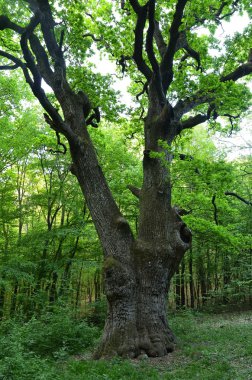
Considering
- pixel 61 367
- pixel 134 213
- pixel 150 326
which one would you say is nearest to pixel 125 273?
pixel 150 326

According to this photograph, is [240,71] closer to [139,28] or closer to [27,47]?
[139,28]

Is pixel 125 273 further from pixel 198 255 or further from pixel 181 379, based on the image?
pixel 198 255

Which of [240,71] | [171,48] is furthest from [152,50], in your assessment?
[240,71]

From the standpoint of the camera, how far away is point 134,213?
16.9 m

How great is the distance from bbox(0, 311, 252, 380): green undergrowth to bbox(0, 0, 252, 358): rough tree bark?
0.57 meters

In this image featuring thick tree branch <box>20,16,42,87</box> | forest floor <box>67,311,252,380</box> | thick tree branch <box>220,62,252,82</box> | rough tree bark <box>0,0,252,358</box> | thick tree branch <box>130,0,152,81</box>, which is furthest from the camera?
thick tree branch <box>220,62,252,82</box>

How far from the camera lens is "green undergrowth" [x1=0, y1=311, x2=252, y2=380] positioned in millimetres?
4875

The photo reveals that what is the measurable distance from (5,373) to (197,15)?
7.86m

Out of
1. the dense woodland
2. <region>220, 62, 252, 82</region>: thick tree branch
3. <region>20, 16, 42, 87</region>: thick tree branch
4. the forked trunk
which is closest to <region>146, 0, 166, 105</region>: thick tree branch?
<region>220, 62, 252, 82</region>: thick tree branch

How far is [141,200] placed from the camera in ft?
25.9

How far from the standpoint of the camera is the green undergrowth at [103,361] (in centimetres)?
488

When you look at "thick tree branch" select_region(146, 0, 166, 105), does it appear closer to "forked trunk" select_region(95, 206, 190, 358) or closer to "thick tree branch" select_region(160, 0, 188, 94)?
"thick tree branch" select_region(160, 0, 188, 94)

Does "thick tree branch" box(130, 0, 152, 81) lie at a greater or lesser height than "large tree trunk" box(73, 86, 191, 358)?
greater

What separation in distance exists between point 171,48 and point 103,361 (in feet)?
21.6
